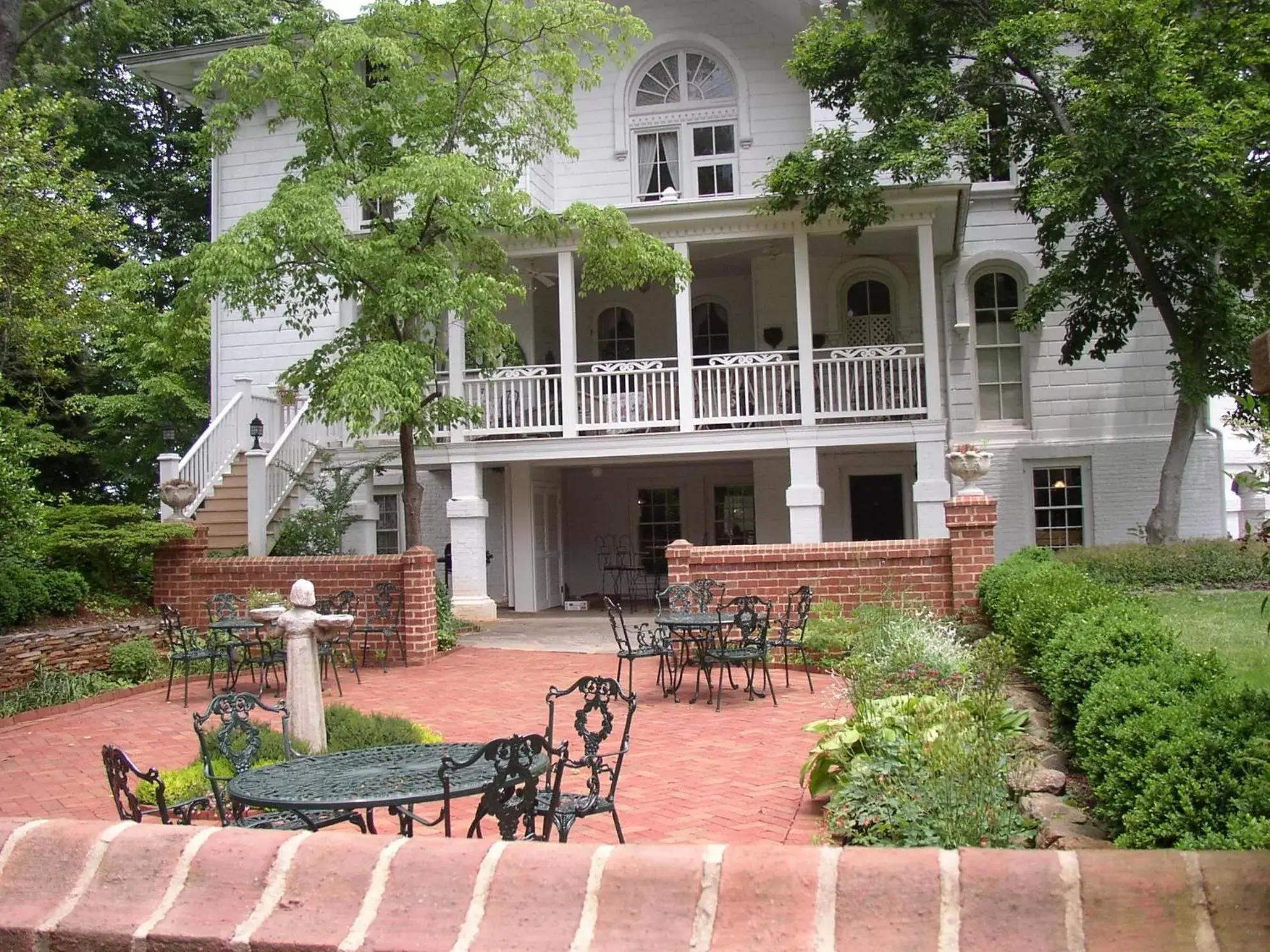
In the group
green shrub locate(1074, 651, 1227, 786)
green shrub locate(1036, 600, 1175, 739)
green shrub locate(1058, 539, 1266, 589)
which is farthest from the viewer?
green shrub locate(1058, 539, 1266, 589)

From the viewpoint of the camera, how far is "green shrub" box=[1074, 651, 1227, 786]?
14.0 feet

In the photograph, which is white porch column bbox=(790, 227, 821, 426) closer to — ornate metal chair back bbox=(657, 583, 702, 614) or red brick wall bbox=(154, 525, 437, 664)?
ornate metal chair back bbox=(657, 583, 702, 614)

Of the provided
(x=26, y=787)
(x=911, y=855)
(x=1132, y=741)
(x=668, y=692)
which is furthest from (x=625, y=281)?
(x=911, y=855)

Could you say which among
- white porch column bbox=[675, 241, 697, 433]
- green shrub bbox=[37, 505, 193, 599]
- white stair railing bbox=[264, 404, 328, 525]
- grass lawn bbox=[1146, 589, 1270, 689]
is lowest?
grass lawn bbox=[1146, 589, 1270, 689]

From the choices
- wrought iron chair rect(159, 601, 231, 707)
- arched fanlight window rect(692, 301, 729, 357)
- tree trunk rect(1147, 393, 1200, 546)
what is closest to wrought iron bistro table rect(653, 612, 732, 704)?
wrought iron chair rect(159, 601, 231, 707)

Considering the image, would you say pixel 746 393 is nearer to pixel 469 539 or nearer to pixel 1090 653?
pixel 469 539

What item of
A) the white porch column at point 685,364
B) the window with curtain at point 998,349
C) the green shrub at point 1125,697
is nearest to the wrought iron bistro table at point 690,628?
the green shrub at point 1125,697

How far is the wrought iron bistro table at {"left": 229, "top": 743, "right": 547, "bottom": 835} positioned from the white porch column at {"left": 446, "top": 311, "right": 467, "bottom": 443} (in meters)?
11.4

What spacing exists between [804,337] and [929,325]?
5.68 ft

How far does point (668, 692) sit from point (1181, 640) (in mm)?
4302

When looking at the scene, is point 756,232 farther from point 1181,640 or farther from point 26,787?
point 26,787

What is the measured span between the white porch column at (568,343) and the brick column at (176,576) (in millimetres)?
5351

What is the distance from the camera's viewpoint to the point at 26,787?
676 cm

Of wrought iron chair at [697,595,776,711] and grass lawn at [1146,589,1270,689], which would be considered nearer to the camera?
grass lawn at [1146,589,1270,689]
